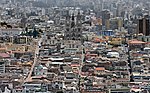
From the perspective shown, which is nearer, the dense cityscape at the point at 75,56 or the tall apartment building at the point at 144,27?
the dense cityscape at the point at 75,56

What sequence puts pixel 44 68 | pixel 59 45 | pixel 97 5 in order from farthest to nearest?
1. pixel 97 5
2. pixel 59 45
3. pixel 44 68

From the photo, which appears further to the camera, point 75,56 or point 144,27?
point 144,27

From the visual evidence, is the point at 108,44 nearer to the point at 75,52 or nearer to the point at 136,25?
the point at 75,52

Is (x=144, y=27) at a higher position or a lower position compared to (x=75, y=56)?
lower

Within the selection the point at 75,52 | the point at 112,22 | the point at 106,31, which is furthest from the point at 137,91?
the point at 112,22

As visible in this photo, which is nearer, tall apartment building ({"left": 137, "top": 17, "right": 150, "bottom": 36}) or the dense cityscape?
the dense cityscape

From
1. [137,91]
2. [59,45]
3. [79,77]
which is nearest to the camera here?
[137,91]

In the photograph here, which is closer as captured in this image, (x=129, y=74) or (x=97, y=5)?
(x=129, y=74)
